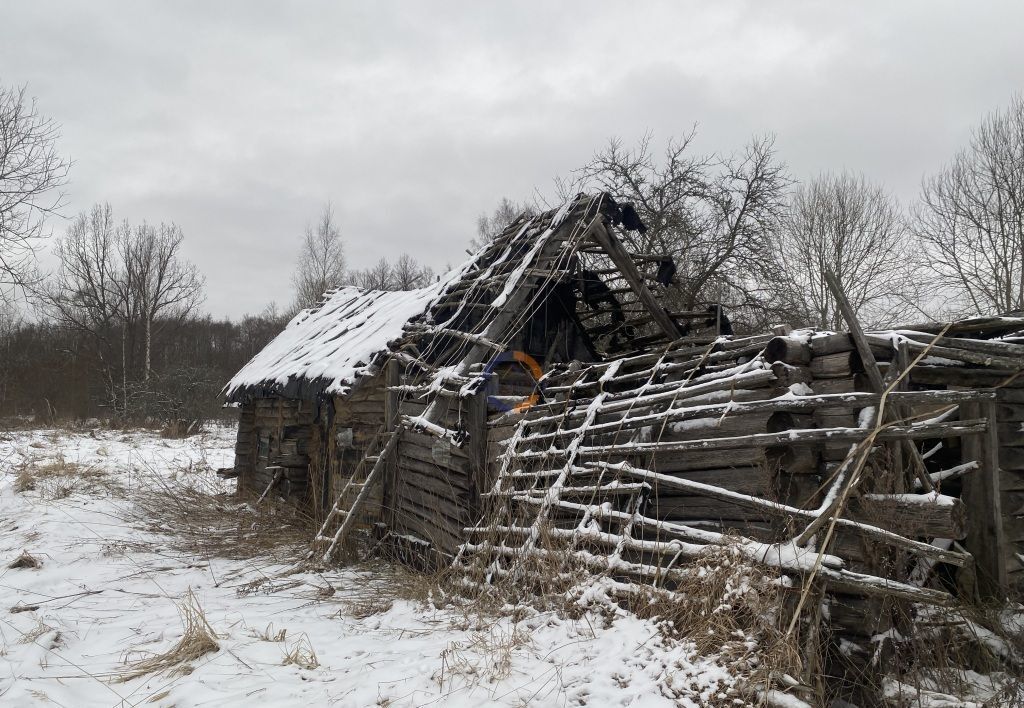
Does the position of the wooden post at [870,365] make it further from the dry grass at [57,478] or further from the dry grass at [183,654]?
the dry grass at [57,478]

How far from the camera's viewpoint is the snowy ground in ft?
12.1

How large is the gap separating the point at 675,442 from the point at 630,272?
4.66 m

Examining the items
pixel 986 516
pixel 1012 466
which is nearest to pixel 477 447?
pixel 986 516

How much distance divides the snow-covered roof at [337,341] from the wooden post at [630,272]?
100 inches

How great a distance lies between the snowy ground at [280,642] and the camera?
3.68 meters

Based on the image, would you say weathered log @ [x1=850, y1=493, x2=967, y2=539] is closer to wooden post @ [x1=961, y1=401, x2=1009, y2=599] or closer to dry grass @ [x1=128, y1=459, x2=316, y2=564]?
wooden post @ [x1=961, y1=401, x2=1009, y2=599]

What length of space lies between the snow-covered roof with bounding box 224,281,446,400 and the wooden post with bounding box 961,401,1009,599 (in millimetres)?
6337

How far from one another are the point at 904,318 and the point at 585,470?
63.1 feet

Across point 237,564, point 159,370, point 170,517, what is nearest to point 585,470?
point 237,564

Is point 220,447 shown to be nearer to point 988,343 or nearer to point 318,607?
point 318,607

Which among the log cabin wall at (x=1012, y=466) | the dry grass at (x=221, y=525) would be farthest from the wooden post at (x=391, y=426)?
the log cabin wall at (x=1012, y=466)

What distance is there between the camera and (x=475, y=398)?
693 cm

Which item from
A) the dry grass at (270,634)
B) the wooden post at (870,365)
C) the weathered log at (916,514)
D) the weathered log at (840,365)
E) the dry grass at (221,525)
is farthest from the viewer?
the dry grass at (221,525)

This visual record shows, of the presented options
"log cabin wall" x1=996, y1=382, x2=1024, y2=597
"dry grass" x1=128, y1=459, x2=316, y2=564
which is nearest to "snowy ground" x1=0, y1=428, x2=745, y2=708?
"dry grass" x1=128, y1=459, x2=316, y2=564
